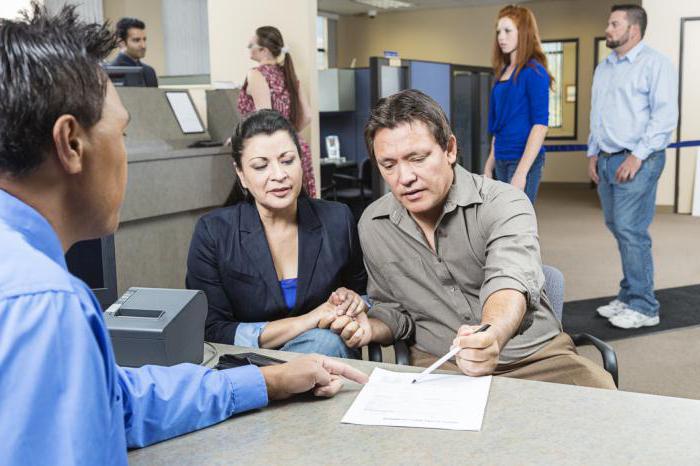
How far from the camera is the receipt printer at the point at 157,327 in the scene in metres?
1.33

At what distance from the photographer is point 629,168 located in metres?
3.52

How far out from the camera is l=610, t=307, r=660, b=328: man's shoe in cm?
372

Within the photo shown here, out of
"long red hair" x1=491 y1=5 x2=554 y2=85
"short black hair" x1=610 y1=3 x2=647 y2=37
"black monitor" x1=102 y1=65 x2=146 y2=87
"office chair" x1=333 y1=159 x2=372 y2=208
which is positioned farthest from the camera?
"office chair" x1=333 y1=159 x2=372 y2=208

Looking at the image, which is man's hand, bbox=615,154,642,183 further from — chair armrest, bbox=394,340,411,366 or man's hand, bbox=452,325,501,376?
man's hand, bbox=452,325,501,376

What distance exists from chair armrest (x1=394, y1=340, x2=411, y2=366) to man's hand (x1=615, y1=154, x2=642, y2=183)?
2.15m

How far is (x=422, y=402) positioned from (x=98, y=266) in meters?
0.79

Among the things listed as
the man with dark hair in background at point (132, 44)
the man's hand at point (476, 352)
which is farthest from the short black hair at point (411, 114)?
the man with dark hair in background at point (132, 44)

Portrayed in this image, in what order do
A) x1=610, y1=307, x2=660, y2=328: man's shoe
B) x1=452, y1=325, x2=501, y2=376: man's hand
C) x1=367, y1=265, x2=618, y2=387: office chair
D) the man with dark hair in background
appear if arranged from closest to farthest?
1. x1=452, y1=325, x2=501, y2=376: man's hand
2. x1=367, y1=265, x2=618, y2=387: office chair
3. x1=610, y1=307, x2=660, y2=328: man's shoe
4. the man with dark hair in background

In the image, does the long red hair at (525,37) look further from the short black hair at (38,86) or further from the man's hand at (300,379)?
the short black hair at (38,86)

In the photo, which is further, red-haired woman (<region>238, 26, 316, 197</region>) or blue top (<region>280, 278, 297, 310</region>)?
red-haired woman (<region>238, 26, 316, 197</region>)

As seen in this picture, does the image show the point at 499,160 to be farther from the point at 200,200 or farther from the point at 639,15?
the point at 200,200

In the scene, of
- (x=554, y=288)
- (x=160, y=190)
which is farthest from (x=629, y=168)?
(x=160, y=190)

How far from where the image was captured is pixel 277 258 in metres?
2.04

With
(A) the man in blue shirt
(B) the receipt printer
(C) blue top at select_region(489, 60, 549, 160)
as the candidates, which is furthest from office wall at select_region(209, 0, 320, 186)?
(A) the man in blue shirt
